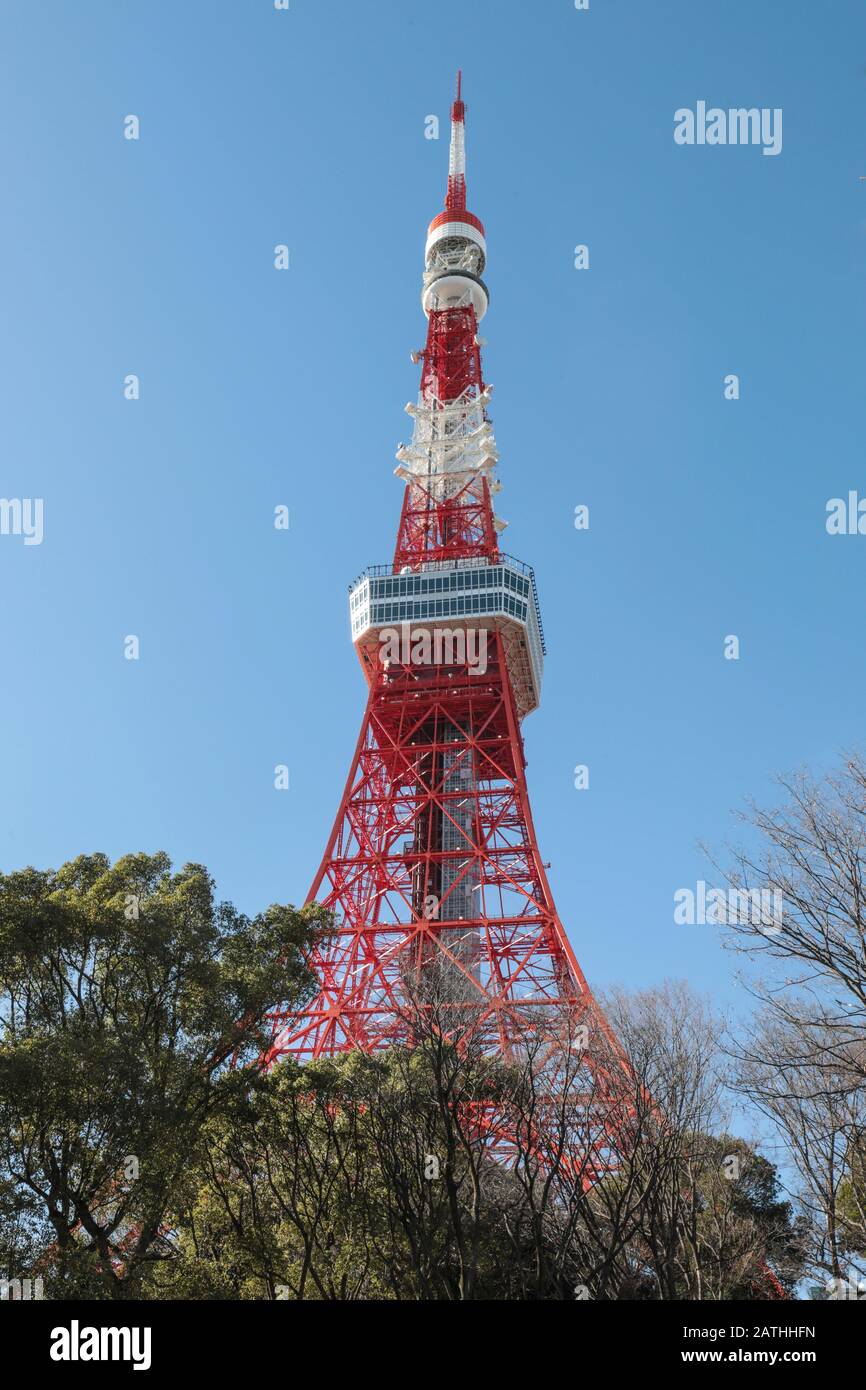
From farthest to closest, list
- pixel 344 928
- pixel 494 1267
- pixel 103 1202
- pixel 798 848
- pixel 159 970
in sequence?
pixel 344 928 < pixel 494 1267 < pixel 159 970 < pixel 103 1202 < pixel 798 848

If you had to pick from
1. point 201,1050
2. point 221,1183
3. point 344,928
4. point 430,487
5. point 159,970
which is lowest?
point 221,1183

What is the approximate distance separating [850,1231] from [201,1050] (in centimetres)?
977

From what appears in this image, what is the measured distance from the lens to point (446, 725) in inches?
1357

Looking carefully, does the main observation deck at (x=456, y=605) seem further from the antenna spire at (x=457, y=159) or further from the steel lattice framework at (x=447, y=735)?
the antenna spire at (x=457, y=159)

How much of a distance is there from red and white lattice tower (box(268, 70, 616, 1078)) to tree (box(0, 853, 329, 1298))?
7.31 m

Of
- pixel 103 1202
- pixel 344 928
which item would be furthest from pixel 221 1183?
pixel 344 928

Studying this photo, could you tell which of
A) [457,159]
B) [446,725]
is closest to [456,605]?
[446,725]

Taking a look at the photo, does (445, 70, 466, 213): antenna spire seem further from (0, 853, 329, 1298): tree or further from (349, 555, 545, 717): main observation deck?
(0, 853, 329, 1298): tree

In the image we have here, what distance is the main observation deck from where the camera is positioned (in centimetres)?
3291

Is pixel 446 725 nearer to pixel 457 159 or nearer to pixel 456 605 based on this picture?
pixel 456 605

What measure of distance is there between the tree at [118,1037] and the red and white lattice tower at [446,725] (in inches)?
288
